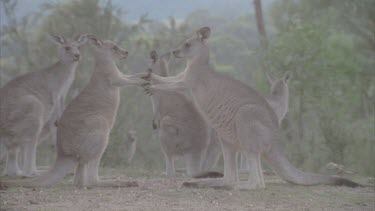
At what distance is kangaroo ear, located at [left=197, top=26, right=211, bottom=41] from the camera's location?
901 cm

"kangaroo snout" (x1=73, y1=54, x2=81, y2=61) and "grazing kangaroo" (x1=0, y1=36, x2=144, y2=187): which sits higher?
"kangaroo snout" (x1=73, y1=54, x2=81, y2=61)

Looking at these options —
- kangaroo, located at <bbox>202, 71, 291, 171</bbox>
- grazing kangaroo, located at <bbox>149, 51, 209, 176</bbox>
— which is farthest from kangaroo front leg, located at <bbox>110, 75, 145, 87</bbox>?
kangaroo, located at <bbox>202, 71, 291, 171</bbox>

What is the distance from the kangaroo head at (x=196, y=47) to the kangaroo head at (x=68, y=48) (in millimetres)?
1730

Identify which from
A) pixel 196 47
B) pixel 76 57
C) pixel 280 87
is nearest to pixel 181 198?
pixel 196 47

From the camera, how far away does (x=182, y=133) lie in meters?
10.1

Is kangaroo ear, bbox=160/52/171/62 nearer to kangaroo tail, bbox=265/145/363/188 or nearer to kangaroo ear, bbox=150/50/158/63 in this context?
kangaroo ear, bbox=150/50/158/63

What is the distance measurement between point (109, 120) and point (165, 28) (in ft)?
47.6

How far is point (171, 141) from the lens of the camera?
33.3ft

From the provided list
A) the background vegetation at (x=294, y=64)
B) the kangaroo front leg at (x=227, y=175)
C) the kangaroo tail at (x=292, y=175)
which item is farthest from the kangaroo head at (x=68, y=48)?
the kangaroo tail at (x=292, y=175)

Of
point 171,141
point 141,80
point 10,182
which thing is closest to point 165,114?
point 171,141

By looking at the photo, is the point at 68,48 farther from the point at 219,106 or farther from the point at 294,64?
the point at 294,64

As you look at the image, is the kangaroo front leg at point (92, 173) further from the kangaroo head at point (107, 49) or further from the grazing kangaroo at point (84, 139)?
the kangaroo head at point (107, 49)

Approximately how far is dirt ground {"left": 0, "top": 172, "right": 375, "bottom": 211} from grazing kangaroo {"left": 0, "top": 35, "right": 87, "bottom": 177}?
120 cm

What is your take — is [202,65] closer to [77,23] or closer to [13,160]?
[13,160]
